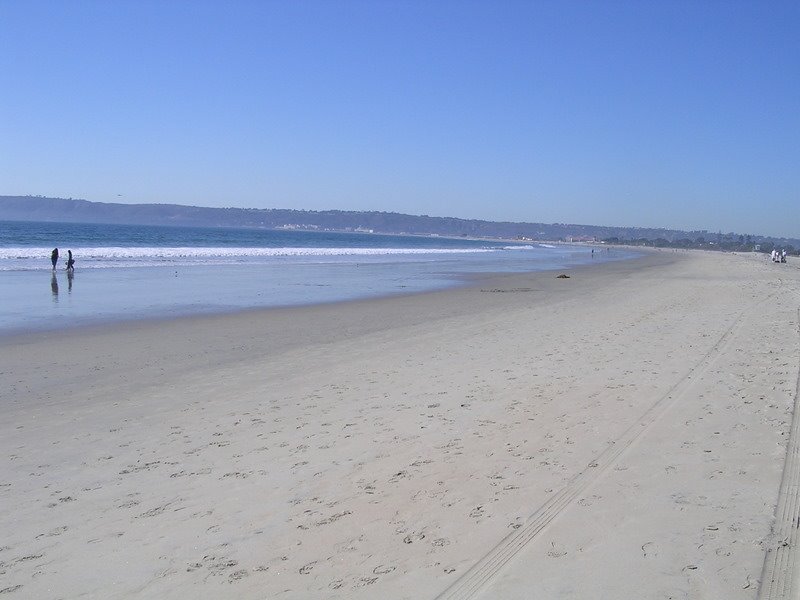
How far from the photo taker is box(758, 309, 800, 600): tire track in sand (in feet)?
11.7

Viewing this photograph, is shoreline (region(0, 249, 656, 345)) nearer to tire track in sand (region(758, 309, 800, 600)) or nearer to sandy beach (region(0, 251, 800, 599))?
sandy beach (region(0, 251, 800, 599))

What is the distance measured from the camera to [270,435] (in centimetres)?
666

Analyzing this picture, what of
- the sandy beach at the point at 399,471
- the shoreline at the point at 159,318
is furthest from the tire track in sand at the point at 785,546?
the shoreline at the point at 159,318

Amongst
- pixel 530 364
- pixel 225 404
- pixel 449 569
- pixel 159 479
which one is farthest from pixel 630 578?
pixel 530 364

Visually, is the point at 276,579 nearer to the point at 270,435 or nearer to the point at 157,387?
the point at 270,435

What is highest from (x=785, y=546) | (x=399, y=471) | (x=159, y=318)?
(x=785, y=546)

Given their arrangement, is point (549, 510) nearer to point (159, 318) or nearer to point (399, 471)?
point (399, 471)

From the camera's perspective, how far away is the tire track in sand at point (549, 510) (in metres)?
3.74

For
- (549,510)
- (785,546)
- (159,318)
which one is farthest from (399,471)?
(159,318)

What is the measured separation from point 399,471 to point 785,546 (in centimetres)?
277

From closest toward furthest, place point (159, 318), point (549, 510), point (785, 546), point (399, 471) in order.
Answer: point (785, 546), point (549, 510), point (399, 471), point (159, 318)

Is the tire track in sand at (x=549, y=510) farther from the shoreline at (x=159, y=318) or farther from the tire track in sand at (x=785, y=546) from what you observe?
the shoreline at (x=159, y=318)

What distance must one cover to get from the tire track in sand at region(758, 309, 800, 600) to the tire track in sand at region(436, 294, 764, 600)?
7 centimetres

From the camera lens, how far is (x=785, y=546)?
13.3 ft
